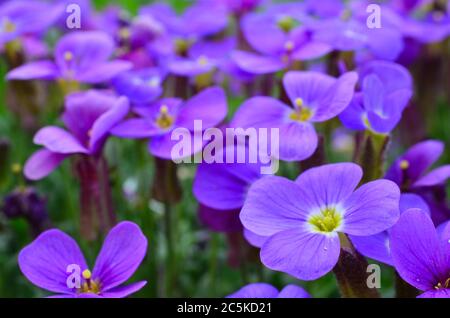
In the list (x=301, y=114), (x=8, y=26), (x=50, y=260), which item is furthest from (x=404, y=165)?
(x=8, y=26)

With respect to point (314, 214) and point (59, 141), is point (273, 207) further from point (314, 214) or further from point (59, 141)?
point (59, 141)

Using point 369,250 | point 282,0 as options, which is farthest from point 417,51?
point 282,0

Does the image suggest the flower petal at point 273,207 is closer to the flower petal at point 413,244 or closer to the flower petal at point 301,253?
the flower petal at point 301,253

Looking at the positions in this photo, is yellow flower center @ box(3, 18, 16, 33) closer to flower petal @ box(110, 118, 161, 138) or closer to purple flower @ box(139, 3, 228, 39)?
purple flower @ box(139, 3, 228, 39)

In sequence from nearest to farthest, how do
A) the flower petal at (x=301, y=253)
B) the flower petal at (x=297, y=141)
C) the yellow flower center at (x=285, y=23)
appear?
the flower petal at (x=301, y=253), the flower petal at (x=297, y=141), the yellow flower center at (x=285, y=23)

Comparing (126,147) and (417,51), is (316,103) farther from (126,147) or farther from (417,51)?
(126,147)

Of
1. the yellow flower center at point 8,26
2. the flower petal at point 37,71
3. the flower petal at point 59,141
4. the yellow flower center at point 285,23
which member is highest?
the yellow flower center at point 8,26

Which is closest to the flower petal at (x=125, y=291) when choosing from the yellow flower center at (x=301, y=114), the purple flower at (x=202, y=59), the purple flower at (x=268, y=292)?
the purple flower at (x=268, y=292)

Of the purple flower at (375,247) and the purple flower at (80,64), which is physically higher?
the purple flower at (80,64)
